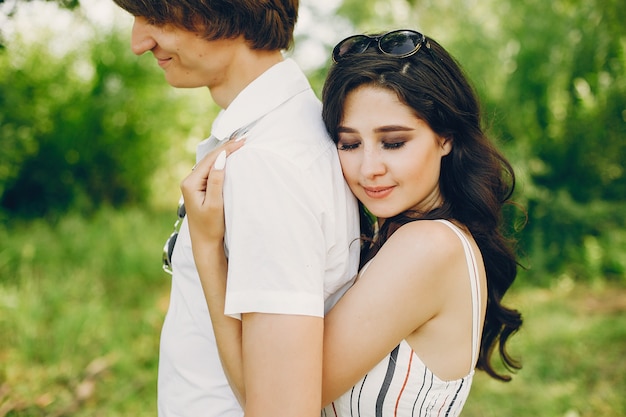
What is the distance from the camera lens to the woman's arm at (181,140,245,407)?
1.57 m

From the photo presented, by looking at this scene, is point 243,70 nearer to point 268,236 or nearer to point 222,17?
point 222,17

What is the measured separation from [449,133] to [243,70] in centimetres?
64

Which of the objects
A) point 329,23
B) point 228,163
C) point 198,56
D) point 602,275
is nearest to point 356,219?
point 228,163

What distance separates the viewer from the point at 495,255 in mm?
2098

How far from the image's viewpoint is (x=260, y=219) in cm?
142

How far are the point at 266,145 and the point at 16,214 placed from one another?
579cm

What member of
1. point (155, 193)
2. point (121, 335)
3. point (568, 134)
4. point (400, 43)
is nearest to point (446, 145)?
point (400, 43)

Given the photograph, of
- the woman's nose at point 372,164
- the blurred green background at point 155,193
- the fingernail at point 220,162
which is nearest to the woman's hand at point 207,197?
the fingernail at point 220,162

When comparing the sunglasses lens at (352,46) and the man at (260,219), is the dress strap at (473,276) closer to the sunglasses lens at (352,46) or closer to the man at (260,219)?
the man at (260,219)

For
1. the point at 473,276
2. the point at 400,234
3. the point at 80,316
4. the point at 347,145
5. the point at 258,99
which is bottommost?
the point at 80,316

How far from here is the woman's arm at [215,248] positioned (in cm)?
157

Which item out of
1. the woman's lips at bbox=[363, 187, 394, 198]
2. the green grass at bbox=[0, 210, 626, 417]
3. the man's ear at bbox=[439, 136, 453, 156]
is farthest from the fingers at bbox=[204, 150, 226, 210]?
the green grass at bbox=[0, 210, 626, 417]

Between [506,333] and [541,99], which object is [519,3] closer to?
[541,99]

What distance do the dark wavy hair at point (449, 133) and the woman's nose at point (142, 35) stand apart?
1.66ft
